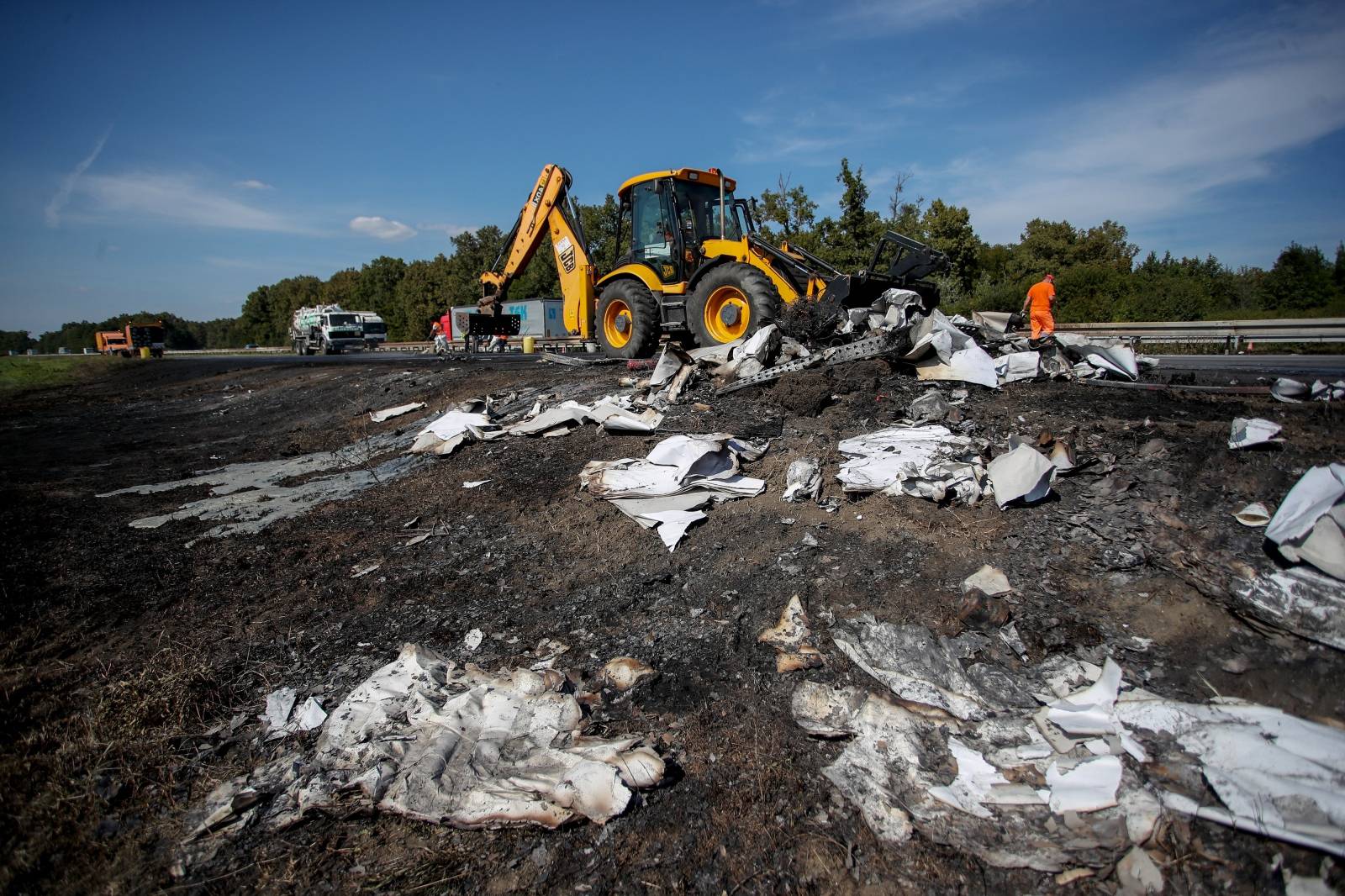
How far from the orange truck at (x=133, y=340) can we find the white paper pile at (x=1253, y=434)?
136 ft

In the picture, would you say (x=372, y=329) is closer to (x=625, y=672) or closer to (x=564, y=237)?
(x=564, y=237)

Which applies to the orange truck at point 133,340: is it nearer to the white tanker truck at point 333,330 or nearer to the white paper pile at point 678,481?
the white tanker truck at point 333,330

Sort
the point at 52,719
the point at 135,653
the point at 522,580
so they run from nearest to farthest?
the point at 52,719, the point at 135,653, the point at 522,580

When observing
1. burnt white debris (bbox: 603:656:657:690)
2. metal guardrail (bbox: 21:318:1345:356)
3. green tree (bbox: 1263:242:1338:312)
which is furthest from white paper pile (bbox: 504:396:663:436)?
green tree (bbox: 1263:242:1338:312)

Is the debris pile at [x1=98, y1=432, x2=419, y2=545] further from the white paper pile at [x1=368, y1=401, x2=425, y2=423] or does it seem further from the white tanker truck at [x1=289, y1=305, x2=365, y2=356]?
the white tanker truck at [x1=289, y1=305, x2=365, y2=356]

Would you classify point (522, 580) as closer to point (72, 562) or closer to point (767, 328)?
point (72, 562)

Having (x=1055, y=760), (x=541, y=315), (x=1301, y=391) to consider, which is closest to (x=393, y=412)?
(x=1055, y=760)

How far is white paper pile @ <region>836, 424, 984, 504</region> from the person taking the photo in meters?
3.87

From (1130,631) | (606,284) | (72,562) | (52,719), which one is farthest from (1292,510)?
(606,284)

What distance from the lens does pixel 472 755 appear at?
2.35 meters

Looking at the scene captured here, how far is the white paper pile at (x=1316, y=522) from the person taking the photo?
257 centimetres

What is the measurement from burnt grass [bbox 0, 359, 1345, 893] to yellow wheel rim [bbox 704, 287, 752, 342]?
2.11 metres

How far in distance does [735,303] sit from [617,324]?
7.53ft

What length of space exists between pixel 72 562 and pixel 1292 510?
Result: 703 centimetres
